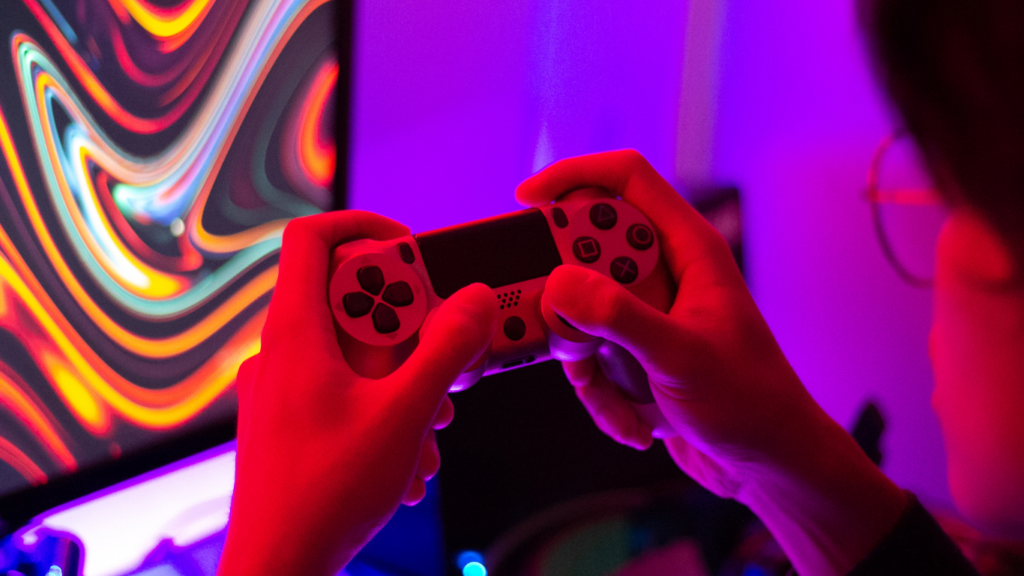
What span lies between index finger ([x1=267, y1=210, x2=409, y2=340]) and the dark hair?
400 mm

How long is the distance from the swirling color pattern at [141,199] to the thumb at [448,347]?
12.5 inches

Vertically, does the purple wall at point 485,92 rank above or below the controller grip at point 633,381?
above

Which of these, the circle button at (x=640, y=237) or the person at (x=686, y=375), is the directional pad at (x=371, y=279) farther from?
the circle button at (x=640, y=237)

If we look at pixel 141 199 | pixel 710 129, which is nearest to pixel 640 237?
pixel 141 199

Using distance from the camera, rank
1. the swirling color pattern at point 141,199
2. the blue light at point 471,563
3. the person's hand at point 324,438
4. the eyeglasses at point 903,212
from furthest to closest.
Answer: the eyeglasses at point 903,212, the blue light at point 471,563, the swirling color pattern at point 141,199, the person's hand at point 324,438

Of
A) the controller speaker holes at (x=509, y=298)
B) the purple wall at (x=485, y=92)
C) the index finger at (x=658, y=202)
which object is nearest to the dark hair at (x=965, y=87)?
the index finger at (x=658, y=202)

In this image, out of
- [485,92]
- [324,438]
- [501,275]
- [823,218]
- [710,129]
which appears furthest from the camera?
[710,129]

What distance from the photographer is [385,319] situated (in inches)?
17.1

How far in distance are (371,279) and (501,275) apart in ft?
0.36

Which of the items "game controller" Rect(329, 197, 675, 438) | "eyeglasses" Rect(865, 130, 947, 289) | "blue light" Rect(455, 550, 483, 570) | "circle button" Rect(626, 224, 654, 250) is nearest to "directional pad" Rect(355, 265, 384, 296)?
"game controller" Rect(329, 197, 675, 438)

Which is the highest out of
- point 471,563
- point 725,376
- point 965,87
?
point 965,87

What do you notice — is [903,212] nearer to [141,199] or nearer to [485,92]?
[485,92]

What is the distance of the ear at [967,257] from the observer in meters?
0.65

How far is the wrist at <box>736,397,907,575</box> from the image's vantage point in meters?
0.48
